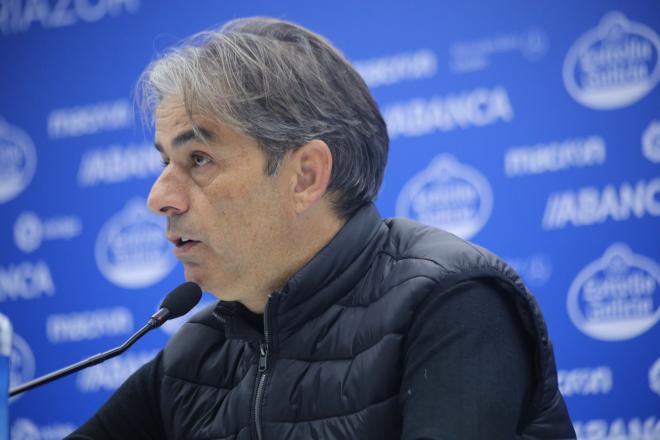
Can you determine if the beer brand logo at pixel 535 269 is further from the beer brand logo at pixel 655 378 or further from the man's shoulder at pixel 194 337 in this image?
the man's shoulder at pixel 194 337

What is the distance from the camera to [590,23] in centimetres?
294

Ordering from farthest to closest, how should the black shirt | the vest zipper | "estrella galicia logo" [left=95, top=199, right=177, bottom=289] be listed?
"estrella galicia logo" [left=95, top=199, right=177, bottom=289], the vest zipper, the black shirt

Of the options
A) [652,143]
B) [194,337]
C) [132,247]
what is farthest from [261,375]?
[132,247]

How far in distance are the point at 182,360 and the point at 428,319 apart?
0.58m

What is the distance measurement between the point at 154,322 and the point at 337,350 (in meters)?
0.34

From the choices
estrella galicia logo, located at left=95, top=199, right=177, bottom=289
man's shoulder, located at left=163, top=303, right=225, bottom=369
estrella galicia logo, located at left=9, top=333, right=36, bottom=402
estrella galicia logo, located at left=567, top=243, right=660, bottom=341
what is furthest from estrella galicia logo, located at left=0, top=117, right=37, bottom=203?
estrella galicia logo, located at left=567, top=243, right=660, bottom=341

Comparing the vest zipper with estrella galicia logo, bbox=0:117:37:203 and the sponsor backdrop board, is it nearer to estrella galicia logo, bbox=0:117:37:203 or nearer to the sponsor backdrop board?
the sponsor backdrop board

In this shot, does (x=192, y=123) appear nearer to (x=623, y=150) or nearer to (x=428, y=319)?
(x=428, y=319)

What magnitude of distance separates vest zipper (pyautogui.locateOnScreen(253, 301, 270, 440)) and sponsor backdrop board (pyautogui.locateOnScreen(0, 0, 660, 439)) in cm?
155

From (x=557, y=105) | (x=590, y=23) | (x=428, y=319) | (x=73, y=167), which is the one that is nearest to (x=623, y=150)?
(x=557, y=105)

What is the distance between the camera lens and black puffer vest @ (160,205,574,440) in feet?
4.73

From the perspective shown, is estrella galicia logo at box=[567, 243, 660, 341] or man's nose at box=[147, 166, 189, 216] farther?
estrella galicia logo at box=[567, 243, 660, 341]

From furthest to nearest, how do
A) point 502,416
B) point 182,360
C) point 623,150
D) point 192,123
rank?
point 623,150 < point 182,360 < point 192,123 < point 502,416

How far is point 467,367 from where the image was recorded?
4.38ft
